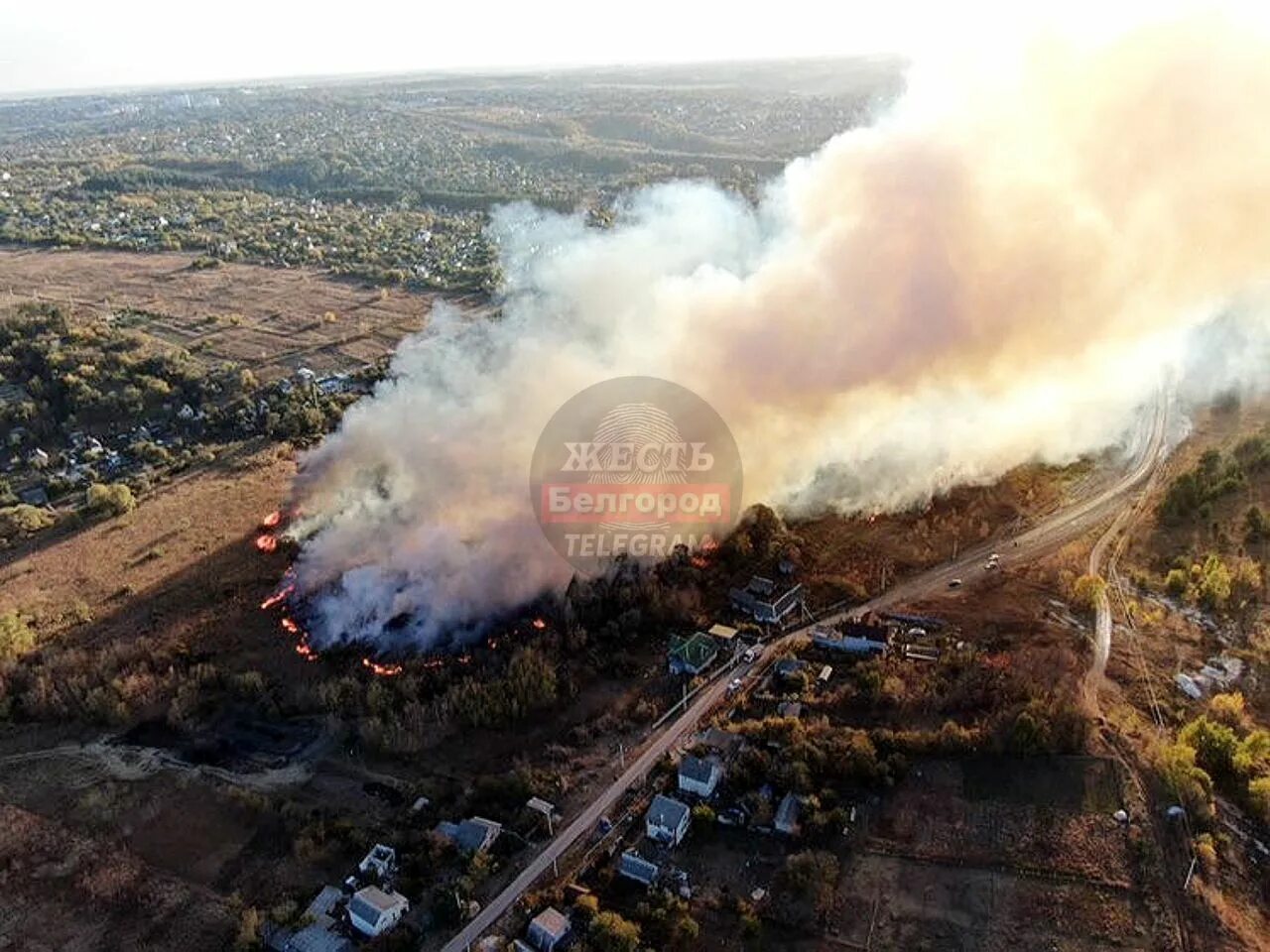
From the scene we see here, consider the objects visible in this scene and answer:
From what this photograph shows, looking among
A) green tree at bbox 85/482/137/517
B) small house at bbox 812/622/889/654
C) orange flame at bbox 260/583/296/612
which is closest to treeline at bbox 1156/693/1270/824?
small house at bbox 812/622/889/654

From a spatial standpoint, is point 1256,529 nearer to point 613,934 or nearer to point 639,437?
point 639,437

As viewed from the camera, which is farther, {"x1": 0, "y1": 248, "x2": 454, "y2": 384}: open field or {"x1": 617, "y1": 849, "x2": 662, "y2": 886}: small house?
{"x1": 0, "y1": 248, "x2": 454, "y2": 384}: open field

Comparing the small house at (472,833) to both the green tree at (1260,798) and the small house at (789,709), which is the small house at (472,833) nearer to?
the small house at (789,709)

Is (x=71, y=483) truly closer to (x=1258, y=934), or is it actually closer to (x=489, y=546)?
(x=489, y=546)

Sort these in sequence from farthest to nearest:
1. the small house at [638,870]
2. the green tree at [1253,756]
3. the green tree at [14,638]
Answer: the green tree at [14,638]
the green tree at [1253,756]
the small house at [638,870]

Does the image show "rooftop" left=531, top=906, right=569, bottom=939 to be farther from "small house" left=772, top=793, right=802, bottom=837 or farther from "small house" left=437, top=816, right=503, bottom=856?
"small house" left=772, top=793, right=802, bottom=837

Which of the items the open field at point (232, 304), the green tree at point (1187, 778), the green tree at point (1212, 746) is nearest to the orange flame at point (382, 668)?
the green tree at point (1187, 778)
